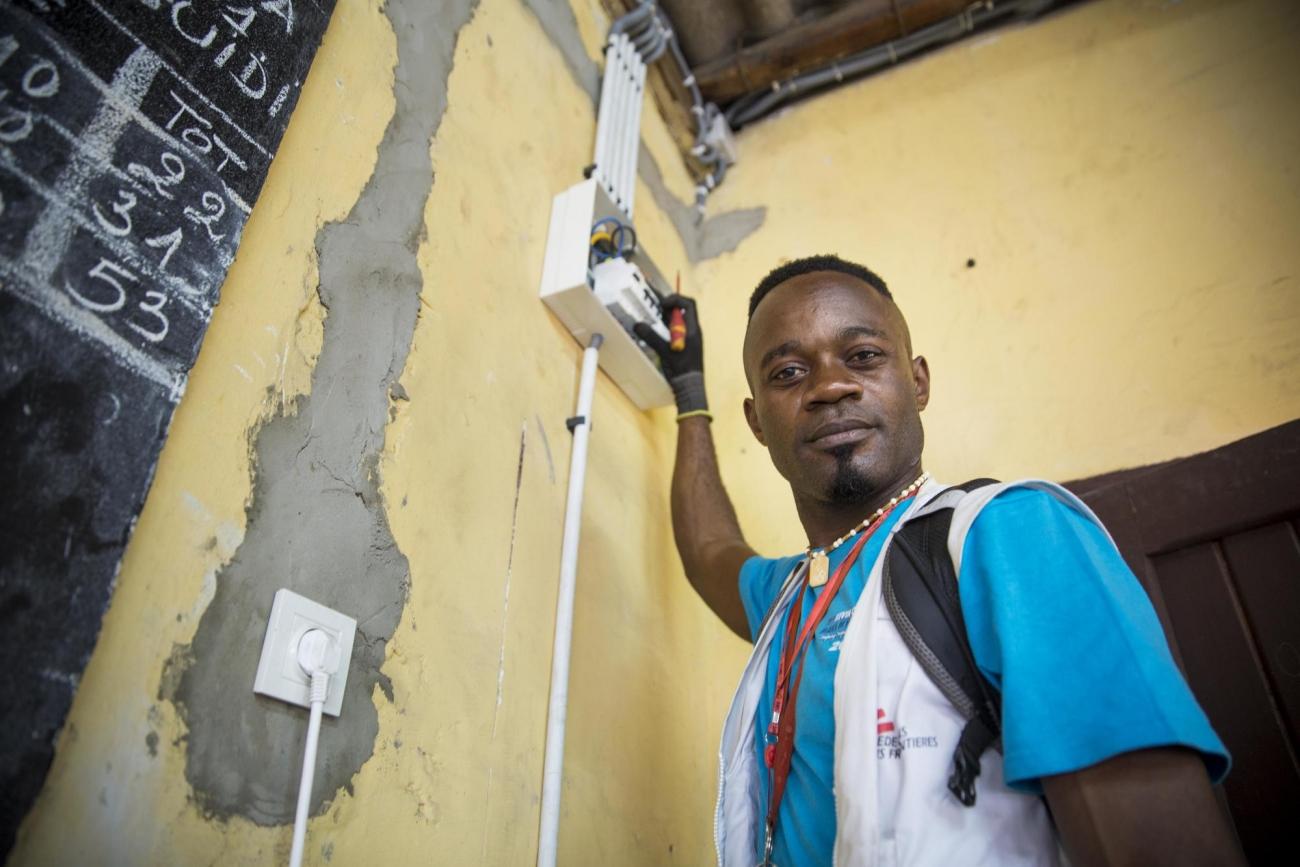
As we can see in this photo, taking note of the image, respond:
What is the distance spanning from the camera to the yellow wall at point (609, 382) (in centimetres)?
76

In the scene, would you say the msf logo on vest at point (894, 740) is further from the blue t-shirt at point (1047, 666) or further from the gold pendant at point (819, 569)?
the gold pendant at point (819, 569)

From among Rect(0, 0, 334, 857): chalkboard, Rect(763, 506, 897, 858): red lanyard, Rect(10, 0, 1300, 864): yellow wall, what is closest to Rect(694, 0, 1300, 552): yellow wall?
Rect(10, 0, 1300, 864): yellow wall

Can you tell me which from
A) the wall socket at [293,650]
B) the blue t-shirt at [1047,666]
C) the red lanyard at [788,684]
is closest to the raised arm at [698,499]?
the red lanyard at [788,684]

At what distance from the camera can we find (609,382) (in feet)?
5.26

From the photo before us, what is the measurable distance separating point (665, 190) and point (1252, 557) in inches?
59.4

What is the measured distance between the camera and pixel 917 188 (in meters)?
2.07

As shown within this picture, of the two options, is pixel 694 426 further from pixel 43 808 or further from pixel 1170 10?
pixel 1170 10

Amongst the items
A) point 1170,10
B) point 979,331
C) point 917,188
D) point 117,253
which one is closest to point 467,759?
point 117,253

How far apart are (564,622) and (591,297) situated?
56 centimetres

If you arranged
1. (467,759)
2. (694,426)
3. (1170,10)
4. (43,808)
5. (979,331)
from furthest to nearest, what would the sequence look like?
(1170,10) → (979,331) → (694,426) → (467,759) → (43,808)

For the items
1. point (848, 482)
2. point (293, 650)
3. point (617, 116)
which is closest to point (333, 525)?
point (293, 650)

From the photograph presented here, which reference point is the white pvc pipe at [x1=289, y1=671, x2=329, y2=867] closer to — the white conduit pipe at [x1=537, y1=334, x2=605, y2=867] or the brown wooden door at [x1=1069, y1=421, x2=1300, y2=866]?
the white conduit pipe at [x1=537, y1=334, x2=605, y2=867]

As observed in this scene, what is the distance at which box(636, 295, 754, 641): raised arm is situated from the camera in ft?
4.86

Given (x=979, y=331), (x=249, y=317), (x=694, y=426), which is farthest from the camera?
(x=979, y=331)
